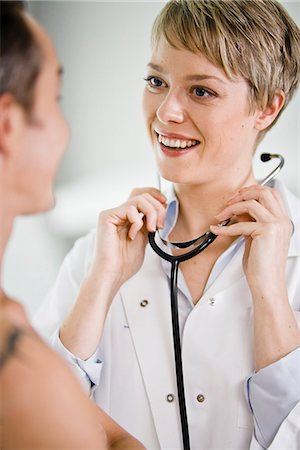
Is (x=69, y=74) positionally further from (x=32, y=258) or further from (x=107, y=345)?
(x=107, y=345)

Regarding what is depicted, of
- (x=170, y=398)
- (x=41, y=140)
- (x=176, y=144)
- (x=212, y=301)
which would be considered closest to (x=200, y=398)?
(x=170, y=398)

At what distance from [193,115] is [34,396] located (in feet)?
2.15

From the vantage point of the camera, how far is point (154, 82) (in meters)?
1.07

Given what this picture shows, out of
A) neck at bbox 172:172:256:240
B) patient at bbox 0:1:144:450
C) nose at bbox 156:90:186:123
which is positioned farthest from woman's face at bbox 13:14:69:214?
neck at bbox 172:172:256:240

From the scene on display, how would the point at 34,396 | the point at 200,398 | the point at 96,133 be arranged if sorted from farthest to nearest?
1. the point at 96,133
2. the point at 200,398
3. the point at 34,396

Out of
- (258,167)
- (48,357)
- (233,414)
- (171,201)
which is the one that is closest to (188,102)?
(171,201)

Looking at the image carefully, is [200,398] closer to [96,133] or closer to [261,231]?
[261,231]

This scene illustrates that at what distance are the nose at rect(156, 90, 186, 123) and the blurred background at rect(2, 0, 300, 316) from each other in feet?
0.72

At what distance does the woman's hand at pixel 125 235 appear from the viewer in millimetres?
1059

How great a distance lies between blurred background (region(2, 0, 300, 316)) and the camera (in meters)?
1.23

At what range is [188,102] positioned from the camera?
103cm

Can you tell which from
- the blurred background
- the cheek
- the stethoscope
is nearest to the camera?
the stethoscope

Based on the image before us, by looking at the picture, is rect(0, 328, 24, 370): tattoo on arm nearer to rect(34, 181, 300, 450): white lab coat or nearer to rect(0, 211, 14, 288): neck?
rect(0, 211, 14, 288): neck

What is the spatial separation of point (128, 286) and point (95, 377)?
6.7 inches
